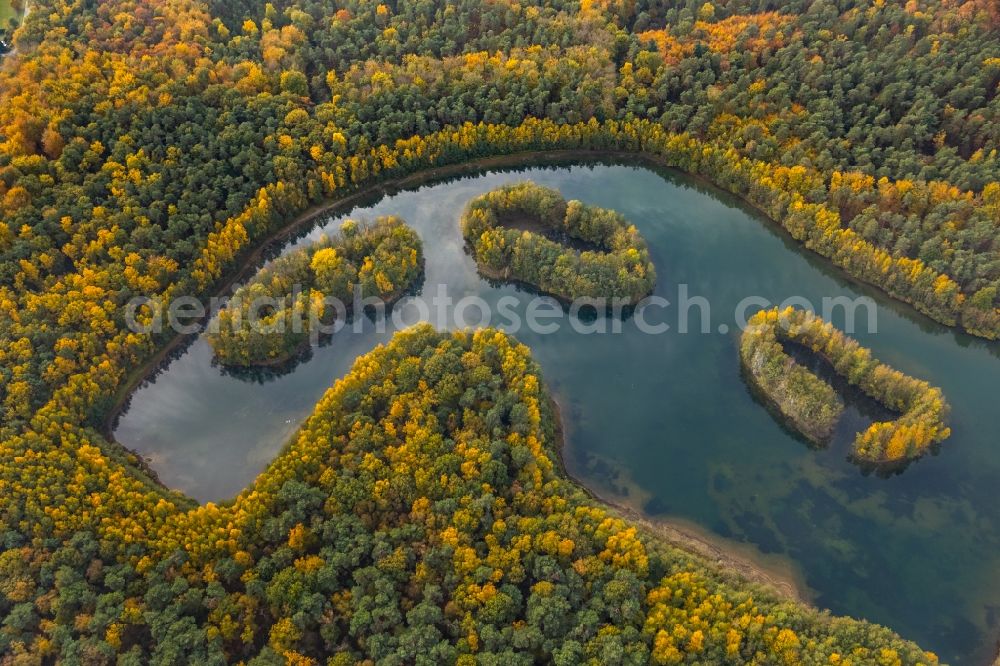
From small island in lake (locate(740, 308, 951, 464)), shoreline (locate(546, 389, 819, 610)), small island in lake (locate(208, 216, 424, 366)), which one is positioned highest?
small island in lake (locate(208, 216, 424, 366))

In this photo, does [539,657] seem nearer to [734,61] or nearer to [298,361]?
[298,361]

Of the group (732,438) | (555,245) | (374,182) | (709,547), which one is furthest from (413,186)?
(709,547)

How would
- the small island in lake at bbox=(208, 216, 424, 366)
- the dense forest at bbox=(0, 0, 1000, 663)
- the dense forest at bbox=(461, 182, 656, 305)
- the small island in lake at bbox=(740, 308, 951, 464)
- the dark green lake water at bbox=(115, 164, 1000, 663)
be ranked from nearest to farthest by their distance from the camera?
1. the dense forest at bbox=(0, 0, 1000, 663)
2. the dark green lake water at bbox=(115, 164, 1000, 663)
3. the small island in lake at bbox=(740, 308, 951, 464)
4. the small island in lake at bbox=(208, 216, 424, 366)
5. the dense forest at bbox=(461, 182, 656, 305)

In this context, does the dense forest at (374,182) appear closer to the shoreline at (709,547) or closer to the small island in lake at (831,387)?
the shoreline at (709,547)

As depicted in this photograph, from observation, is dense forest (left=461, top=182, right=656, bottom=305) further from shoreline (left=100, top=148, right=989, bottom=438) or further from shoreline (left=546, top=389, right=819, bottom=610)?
shoreline (left=546, top=389, right=819, bottom=610)

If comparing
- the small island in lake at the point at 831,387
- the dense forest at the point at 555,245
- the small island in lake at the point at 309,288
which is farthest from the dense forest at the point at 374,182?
the small island in lake at the point at 831,387

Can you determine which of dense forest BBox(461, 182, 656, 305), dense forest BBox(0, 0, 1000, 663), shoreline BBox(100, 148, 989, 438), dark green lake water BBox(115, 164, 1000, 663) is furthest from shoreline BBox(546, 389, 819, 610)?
shoreline BBox(100, 148, 989, 438)
